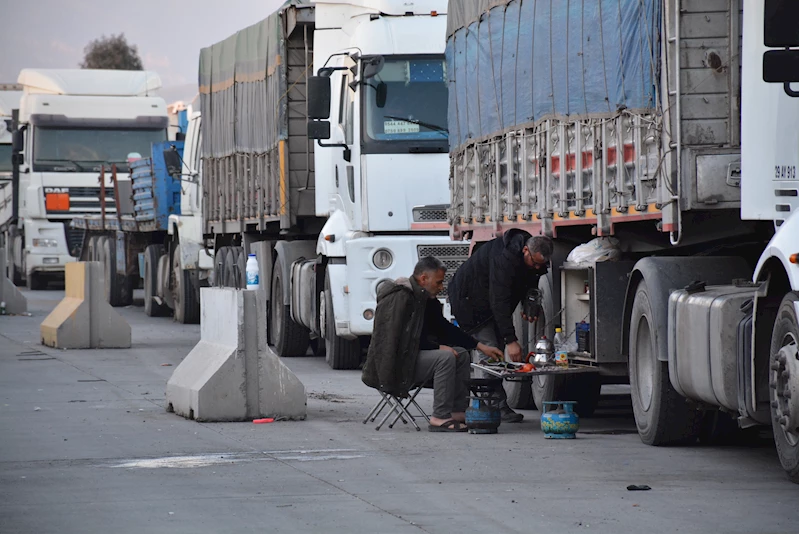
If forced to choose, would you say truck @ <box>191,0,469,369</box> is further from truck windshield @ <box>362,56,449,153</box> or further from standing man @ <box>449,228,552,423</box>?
standing man @ <box>449,228,552,423</box>

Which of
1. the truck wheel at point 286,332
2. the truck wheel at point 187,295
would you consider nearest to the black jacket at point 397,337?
the truck wheel at point 286,332

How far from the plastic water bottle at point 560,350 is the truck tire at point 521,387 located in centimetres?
74

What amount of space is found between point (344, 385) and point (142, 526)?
7.84m

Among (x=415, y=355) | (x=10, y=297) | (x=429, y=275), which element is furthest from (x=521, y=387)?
(x=10, y=297)

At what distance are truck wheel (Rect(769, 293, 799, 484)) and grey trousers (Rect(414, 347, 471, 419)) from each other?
128 inches

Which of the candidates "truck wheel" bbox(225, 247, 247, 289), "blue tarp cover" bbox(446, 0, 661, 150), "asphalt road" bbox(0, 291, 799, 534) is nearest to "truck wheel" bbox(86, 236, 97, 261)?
"truck wheel" bbox(225, 247, 247, 289)

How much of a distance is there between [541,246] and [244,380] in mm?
2430

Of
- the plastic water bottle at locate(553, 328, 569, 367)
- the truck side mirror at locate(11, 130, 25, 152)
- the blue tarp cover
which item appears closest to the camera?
the blue tarp cover

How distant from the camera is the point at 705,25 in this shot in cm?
919

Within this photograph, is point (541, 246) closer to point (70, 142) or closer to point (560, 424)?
point (560, 424)

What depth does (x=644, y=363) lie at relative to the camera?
10359 millimetres

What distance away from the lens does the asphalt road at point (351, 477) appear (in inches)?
286

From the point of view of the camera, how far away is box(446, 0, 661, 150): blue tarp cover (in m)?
10.1

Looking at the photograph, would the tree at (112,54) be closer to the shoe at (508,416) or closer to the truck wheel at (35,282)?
the truck wheel at (35,282)
